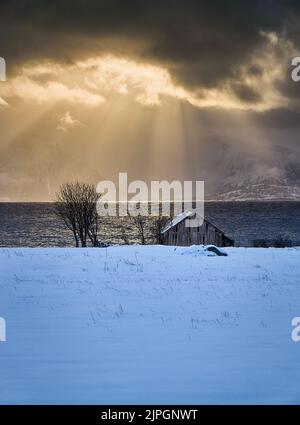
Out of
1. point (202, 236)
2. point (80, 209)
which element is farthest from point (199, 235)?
point (80, 209)

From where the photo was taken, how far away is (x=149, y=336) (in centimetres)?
1031

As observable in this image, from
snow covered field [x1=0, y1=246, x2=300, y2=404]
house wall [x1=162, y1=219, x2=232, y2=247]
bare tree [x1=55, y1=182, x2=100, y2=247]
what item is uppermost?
bare tree [x1=55, y1=182, x2=100, y2=247]

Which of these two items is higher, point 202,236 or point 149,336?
point 202,236

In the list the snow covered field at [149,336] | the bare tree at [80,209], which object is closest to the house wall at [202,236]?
the bare tree at [80,209]

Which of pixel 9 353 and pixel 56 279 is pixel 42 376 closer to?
pixel 9 353

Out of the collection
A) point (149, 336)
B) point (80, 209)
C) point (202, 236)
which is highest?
point (80, 209)

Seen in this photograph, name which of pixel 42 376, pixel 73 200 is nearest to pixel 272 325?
pixel 42 376

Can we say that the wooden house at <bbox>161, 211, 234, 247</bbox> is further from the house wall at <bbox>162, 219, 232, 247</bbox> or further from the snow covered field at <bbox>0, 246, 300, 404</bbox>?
the snow covered field at <bbox>0, 246, 300, 404</bbox>

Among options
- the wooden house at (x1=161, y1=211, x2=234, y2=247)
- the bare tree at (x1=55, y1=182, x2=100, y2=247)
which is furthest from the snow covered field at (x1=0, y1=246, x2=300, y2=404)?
the bare tree at (x1=55, y1=182, x2=100, y2=247)

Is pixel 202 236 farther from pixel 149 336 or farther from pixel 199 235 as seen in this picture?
pixel 149 336

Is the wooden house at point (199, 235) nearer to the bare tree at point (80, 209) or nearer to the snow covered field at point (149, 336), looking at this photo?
the bare tree at point (80, 209)

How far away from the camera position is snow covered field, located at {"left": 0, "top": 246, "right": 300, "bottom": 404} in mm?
7320

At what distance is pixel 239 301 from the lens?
14.2m

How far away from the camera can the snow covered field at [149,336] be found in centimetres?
732
